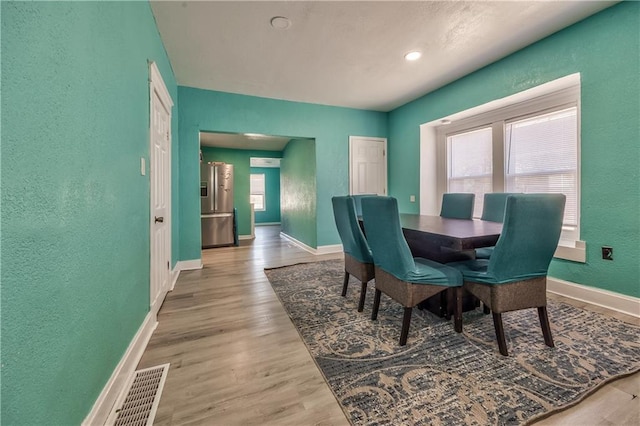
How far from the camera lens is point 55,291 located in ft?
2.89

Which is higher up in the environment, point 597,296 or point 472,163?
point 472,163

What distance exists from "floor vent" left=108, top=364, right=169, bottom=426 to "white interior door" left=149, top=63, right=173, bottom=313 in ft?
2.30

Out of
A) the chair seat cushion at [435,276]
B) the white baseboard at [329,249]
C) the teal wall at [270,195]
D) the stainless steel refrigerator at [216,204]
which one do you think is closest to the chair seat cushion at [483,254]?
the chair seat cushion at [435,276]

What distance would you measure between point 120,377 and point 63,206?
1.02 meters

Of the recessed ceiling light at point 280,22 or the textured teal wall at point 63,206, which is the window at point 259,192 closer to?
the recessed ceiling light at point 280,22

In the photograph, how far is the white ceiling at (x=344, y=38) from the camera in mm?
2242

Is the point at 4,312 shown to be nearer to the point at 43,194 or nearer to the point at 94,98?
the point at 43,194

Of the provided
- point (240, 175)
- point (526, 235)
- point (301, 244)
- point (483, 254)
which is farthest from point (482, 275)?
point (240, 175)

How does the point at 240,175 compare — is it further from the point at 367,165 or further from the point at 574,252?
the point at 574,252

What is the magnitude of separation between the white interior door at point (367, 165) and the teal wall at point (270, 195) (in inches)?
245

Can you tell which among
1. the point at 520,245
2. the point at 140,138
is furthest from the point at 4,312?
the point at 520,245

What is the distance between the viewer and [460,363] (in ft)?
5.18

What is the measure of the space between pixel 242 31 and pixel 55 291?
2.64 meters

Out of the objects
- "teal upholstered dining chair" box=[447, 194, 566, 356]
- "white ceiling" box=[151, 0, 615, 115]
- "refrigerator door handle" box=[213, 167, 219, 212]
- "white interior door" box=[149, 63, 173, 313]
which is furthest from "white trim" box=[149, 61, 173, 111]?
"refrigerator door handle" box=[213, 167, 219, 212]
